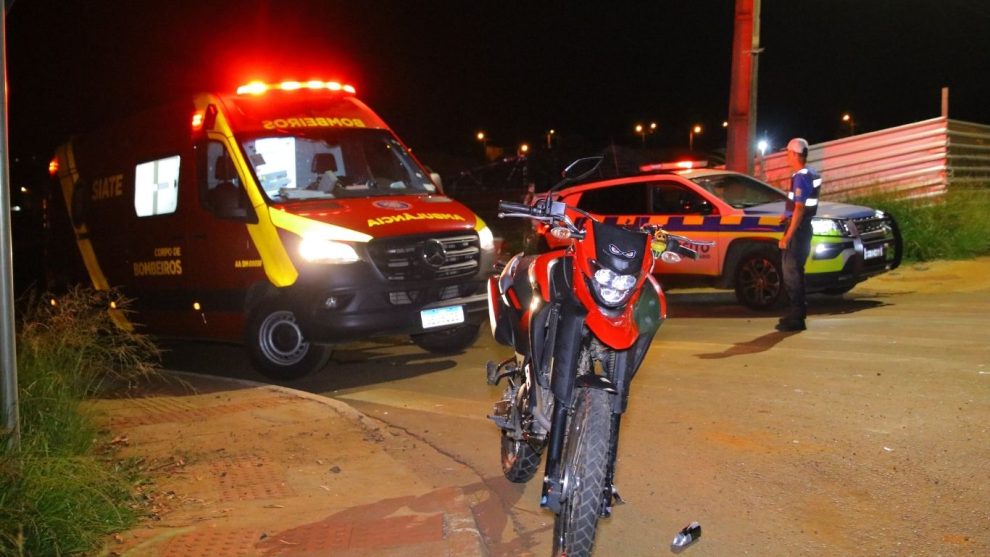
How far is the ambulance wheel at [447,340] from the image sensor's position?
931cm

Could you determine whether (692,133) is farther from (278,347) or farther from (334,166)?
(278,347)

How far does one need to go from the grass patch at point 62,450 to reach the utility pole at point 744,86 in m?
10.4

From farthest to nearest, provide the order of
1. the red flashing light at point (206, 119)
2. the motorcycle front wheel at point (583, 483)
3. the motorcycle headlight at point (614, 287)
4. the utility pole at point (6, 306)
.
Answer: the red flashing light at point (206, 119) → the utility pole at point (6, 306) → the motorcycle headlight at point (614, 287) → the motorcycle front wheel at point (583, 483)

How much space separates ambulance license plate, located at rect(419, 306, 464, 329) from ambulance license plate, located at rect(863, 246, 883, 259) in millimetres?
5024

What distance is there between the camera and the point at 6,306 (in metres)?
4.39

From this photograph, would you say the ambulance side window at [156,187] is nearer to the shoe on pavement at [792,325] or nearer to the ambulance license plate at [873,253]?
the shoe on pavement at [792,325]

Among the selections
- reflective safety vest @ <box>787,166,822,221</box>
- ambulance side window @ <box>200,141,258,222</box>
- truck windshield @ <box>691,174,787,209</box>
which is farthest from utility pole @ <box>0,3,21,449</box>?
truck windshield @ <box>691,174,787,209</box>

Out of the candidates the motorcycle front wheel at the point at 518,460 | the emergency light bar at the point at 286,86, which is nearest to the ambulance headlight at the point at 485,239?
the emergency light bar at the point at 286,86

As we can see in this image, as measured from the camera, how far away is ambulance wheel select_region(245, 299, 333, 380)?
828cm

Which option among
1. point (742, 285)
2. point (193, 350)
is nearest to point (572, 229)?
point (742, 285)

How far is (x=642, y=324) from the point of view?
13.2 feet

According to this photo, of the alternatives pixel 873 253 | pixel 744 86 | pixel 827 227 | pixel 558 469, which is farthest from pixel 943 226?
pixel 558 469

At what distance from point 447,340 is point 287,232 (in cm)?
221

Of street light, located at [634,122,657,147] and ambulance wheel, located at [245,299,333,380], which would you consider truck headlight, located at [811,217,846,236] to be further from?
street light, located at [634,122,657,147]
